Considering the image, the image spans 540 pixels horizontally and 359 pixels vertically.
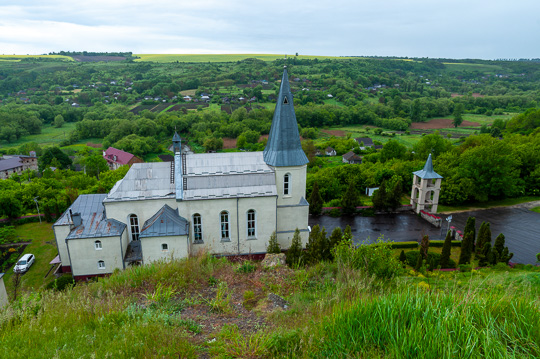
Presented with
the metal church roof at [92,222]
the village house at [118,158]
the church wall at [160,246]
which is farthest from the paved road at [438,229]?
the village house at [118,158]

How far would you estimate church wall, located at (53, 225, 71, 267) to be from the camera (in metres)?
25.9

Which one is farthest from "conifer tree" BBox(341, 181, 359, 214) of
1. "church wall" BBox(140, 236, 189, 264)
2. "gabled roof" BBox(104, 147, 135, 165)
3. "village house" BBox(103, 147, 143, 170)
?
"gabled roof" BBox(104, 147, 135, 165)

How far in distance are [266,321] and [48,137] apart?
119040mm

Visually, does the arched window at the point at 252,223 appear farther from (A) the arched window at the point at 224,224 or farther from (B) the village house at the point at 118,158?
(B) the village house at the point at 118,158

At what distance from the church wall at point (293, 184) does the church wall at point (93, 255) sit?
1358cm

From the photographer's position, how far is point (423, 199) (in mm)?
40031

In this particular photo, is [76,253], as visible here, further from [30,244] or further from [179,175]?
[30,244]

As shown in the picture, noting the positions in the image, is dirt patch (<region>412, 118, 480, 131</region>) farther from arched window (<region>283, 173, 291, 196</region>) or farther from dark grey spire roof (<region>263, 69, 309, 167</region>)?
arched window (<region>283, 173, 291, 196</region>)

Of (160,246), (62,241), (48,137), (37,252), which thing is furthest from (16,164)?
(160,246)

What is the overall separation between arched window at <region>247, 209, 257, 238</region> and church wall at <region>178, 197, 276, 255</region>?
0.27m

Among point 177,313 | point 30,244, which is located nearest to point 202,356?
point 177,313

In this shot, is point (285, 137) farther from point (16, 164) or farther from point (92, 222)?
point (16, 164)

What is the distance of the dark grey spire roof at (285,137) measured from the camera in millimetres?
A: 28422

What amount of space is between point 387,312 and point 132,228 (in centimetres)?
2529
